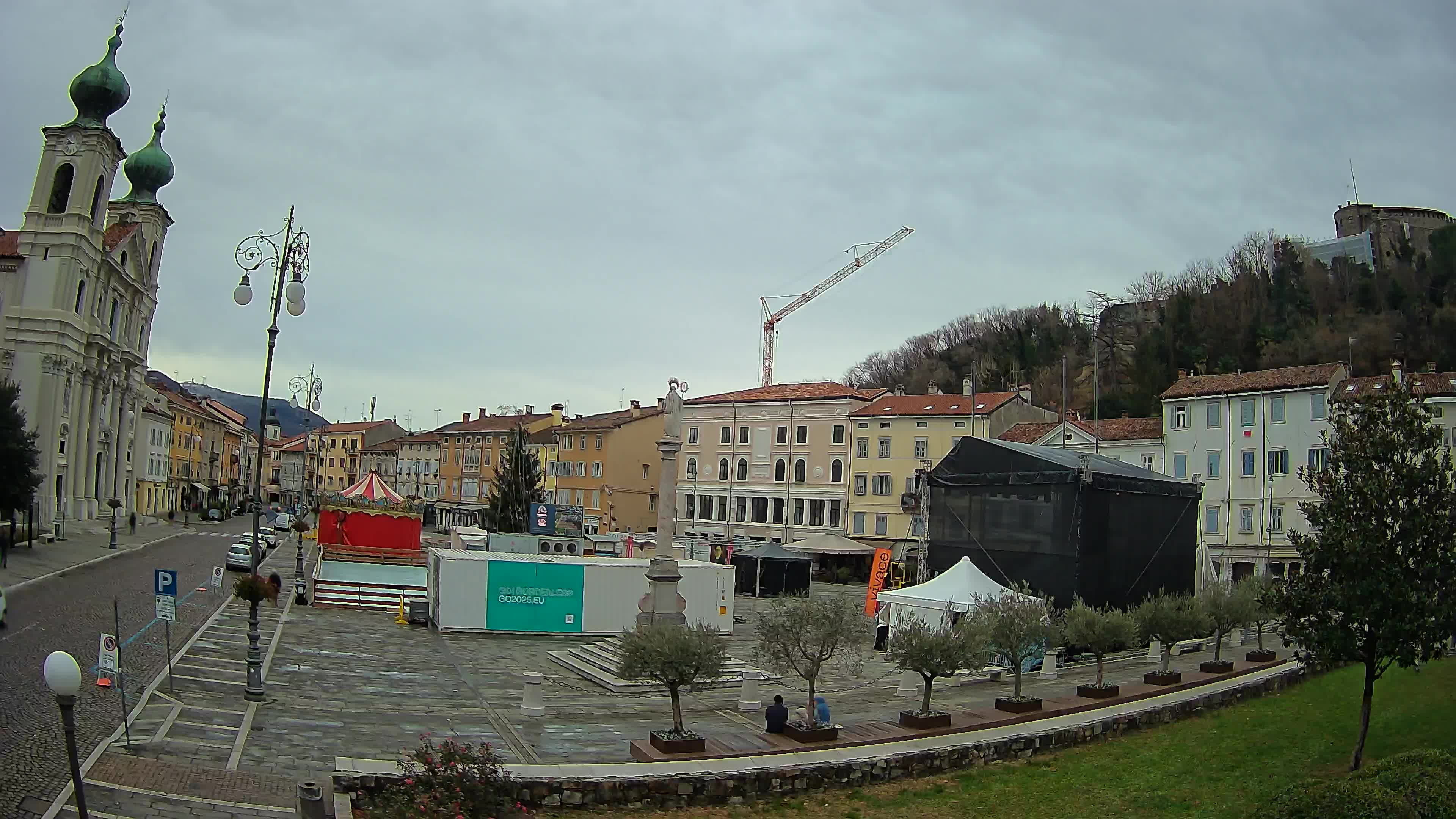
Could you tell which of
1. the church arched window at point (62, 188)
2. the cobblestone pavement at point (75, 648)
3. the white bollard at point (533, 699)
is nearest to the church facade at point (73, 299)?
the church arched window at point (62, 188)

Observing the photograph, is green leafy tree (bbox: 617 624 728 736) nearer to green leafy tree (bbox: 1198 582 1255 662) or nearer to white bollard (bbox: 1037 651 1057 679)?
white bollard (bbox: 1037 651 1057 679)

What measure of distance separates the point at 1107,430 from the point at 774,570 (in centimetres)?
2202

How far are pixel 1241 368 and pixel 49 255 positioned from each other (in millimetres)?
78612

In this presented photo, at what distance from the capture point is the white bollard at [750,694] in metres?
20.5

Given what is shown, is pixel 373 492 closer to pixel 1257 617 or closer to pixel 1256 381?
pixel 1257 617

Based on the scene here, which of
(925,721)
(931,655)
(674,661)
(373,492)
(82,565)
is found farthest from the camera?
A: (373,492)

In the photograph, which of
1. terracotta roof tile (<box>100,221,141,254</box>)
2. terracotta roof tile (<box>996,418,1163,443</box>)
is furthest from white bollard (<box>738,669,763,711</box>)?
terracotta roof tile (<box>100,221,141,254</box>)

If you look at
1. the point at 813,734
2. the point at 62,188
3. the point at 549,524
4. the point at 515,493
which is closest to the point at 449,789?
the point at 813,734

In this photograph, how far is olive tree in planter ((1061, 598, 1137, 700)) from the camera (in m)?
21.6

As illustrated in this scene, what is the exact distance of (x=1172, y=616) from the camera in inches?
→ 926

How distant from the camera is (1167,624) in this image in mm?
23500

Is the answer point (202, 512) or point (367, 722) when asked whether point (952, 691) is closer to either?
point (367, 722)

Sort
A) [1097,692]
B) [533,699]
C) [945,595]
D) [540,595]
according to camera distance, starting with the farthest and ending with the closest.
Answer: [540,595], [945,595], [1097,692], [533,699]

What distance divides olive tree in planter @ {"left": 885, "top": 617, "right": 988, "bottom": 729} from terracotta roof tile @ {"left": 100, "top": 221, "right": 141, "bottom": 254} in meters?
62.5
